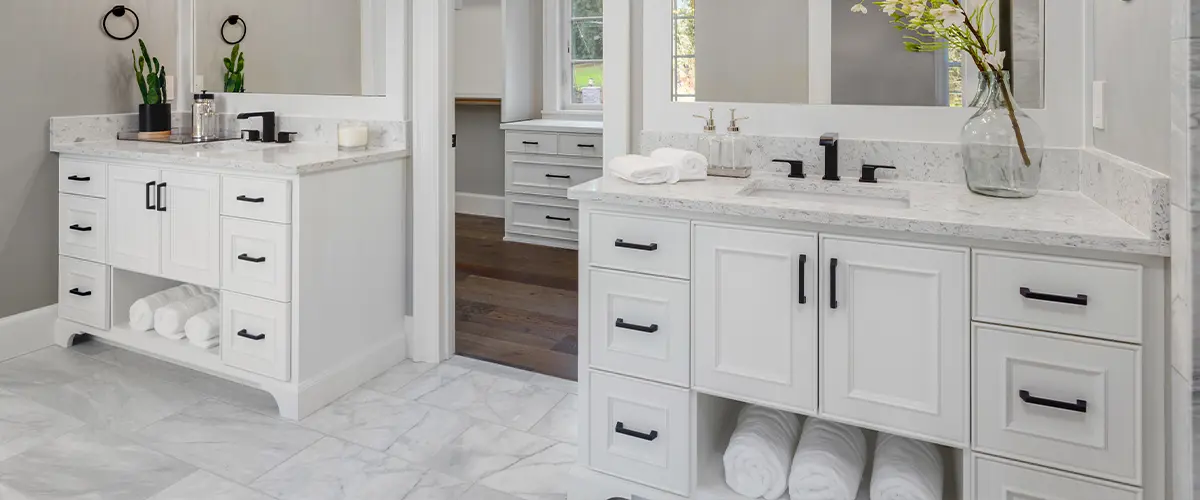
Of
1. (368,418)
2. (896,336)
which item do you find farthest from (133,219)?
(896,336)

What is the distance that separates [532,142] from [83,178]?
118 inches

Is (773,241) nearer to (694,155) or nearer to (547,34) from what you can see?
(694,155)

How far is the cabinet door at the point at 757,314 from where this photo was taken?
168cm

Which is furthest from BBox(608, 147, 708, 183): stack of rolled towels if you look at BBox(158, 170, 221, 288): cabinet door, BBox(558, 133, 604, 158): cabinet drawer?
BBox(558, 133, 604, 158): cabinet drawer

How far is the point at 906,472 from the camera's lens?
1701mm

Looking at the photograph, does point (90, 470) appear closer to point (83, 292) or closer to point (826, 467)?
point (83, 292)

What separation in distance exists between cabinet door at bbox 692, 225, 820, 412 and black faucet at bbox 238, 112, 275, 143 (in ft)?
7.15

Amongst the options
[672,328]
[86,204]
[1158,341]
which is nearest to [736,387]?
[672,328]

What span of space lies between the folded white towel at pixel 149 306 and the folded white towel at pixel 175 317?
5 centimetres

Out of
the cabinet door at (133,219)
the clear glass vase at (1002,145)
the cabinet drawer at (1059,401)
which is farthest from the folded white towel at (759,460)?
the cabinet door at (133,219)

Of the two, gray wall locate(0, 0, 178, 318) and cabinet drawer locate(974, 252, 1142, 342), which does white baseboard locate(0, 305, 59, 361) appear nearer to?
gray wall locate(0, 0, 178, 318)

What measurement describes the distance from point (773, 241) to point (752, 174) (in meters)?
0.53

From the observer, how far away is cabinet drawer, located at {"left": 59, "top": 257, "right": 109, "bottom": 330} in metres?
2.99

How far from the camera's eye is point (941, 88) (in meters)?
1.97
